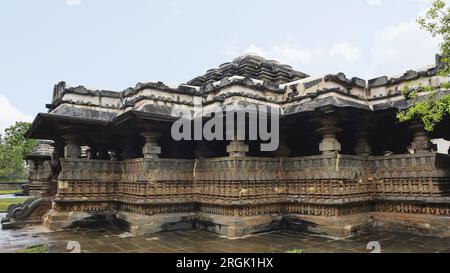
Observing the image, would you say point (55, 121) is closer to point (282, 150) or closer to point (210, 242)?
point (210, 242)

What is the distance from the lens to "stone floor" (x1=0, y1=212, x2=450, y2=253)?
7688 mm

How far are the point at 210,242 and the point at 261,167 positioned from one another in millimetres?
2776

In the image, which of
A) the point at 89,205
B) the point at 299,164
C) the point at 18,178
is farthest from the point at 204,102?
the point at 18,178

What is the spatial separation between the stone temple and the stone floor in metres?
0.48

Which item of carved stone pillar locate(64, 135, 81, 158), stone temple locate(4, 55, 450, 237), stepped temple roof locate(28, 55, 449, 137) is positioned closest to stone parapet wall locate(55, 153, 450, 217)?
stone temple locate(4, 55, 450, 237)

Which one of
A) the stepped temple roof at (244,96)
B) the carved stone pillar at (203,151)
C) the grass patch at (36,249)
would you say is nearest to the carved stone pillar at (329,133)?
the stepped temple roof at (244,96)

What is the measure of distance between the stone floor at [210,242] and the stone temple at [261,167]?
1.57ft

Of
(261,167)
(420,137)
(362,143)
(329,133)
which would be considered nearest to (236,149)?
(261,167)

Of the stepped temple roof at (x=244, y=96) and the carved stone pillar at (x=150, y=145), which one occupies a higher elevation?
the stepped temple roof at (x=244, y=96)

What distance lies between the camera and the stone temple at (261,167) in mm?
9250

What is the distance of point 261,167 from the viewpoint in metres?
10.2

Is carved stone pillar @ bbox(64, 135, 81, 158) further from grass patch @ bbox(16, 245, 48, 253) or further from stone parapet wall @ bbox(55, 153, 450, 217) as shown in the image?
grass patch @ bbox(16, 245, 48, 253)

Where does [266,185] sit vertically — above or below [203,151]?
below

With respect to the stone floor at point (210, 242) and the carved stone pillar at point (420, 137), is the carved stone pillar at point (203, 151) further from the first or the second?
the carved stone pillar at point (420, 137)
